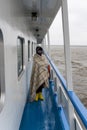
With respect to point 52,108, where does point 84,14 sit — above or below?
above

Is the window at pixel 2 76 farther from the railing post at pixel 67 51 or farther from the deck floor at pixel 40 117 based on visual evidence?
the deck floor at pixel 40 117

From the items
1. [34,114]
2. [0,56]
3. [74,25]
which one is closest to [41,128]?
[34,114]

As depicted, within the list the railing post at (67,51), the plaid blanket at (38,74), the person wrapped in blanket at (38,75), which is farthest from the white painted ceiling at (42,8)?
the plaid blanket at (38,74)

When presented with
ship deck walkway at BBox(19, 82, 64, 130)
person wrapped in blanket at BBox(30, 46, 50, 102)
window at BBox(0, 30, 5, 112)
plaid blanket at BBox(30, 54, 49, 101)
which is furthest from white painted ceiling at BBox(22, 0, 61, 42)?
ship deck walkway at BBox(19, 82, 64, 130)

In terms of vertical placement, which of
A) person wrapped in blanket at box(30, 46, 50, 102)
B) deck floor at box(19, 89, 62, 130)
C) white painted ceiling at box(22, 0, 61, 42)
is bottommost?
deck floor at box(19, 89, 62, 130)

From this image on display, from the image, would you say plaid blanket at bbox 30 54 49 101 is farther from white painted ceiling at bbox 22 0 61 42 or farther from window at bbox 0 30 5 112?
window at bbox 0 30 5 112

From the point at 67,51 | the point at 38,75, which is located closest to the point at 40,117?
the point at 38,75

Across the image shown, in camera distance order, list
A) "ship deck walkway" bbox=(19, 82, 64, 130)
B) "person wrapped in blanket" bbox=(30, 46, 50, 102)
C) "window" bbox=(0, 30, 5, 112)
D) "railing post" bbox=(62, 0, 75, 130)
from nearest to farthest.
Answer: "window" bbox=(0, 30, 5, 112) → "railing post" bbox=(62, 0, 75, 130) → "ship deck walkway" bbox=(19, 82, 64, 130) → "person wrapped in blanket" bbox=(30, 46, 50, 102)

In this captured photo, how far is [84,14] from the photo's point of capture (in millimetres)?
2758

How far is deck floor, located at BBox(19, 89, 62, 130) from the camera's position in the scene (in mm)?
3955

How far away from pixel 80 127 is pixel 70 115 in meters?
0.49

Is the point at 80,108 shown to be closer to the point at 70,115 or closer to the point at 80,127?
the point at 80,127

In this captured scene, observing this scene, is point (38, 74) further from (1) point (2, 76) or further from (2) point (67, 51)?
(1) point (2, 76)

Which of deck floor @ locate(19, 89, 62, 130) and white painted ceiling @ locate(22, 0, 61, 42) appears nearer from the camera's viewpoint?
white painted ceiling @ locate(22, 0, 61, 42)
